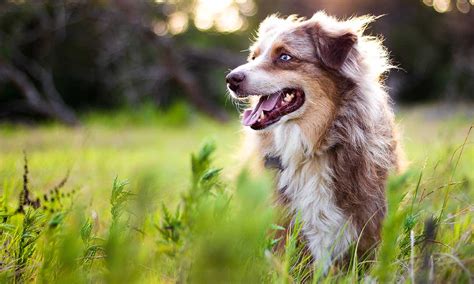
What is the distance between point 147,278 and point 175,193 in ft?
7.67

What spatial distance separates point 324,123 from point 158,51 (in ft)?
38.6

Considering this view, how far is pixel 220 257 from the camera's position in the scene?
119cm

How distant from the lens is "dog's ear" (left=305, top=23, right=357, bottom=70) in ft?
12.1

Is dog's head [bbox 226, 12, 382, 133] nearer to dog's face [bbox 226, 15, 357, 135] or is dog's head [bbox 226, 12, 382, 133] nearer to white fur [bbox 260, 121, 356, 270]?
dog's face [bbox 226, 15, 357, 135]

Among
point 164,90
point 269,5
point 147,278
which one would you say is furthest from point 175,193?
point 269,5

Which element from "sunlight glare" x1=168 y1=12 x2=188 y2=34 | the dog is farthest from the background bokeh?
the dog

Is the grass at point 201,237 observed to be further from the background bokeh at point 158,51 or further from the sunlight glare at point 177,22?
the sunlight glare at point 177,22

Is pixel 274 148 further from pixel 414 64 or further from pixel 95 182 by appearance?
pixel 414 64

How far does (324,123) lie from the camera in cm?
357

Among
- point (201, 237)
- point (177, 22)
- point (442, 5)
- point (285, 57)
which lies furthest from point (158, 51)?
point (201, 237)

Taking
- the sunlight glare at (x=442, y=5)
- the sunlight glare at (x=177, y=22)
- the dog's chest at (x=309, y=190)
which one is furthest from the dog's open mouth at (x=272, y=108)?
the sunlight glare at (x=442, y=5)

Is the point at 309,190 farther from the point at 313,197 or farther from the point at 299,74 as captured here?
the point at 299,74

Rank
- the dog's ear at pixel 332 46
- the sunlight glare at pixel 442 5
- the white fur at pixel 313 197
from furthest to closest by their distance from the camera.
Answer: the sunlight glare at pixel 442 5
the dog's ear at pixel 332 46
the white fur at pixel 313 197

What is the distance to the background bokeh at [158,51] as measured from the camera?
575 inches
